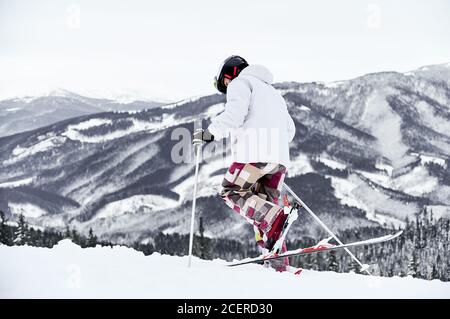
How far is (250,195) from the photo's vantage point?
18.3 ft

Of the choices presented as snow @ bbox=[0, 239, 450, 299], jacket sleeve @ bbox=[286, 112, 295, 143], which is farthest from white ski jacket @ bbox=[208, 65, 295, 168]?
snow @ bbox=[0, 239, 450, 299]

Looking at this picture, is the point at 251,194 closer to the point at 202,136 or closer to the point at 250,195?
the point at 250,195

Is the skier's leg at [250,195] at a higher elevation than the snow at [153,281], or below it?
higher

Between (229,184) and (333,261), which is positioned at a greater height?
(229,184)

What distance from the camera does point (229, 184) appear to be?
566cm

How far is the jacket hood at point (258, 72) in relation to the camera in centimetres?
574

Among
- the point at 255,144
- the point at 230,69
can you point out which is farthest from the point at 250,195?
the point at 230,69

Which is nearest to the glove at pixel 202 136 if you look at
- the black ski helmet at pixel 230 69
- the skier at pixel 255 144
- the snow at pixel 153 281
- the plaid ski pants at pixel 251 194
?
the skier at pixel 255 144

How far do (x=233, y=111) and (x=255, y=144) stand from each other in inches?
16.1

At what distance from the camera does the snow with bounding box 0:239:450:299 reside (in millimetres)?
4148

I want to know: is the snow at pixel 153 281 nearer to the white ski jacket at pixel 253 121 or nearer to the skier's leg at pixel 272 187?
the skier's leg at pixel 272 187
